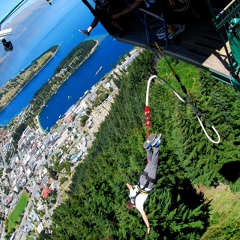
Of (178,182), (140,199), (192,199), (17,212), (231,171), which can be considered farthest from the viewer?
(17,212)

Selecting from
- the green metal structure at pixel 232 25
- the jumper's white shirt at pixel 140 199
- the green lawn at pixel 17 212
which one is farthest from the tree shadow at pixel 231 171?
the green lawn at pixel 17 212

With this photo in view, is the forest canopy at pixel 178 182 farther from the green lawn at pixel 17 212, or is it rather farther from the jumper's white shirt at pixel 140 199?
the green lawn at pixel 17 212

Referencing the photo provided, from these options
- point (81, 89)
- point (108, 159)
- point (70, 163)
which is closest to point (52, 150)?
point (70, 163)

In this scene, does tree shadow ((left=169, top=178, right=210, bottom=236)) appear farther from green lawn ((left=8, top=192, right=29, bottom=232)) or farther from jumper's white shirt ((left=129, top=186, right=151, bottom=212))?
green lawn ((left=8, top=192, right=29, bottom=232))

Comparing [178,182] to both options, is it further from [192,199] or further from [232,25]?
[232,25]

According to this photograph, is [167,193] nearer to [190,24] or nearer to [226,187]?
[226,187]

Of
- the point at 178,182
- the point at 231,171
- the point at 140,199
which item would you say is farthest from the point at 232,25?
the point at 231,171

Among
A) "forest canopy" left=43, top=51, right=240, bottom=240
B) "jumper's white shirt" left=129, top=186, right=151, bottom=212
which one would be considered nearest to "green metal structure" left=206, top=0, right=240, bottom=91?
"jumper's white shirt" left=129, top=186, right=151, bottom=212
